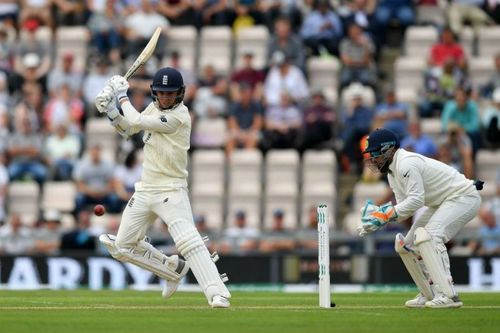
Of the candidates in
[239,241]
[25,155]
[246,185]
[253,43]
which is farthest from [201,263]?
[253,43]

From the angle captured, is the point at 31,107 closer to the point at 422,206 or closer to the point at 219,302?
the point at 219,302

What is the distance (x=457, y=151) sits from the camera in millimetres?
20312

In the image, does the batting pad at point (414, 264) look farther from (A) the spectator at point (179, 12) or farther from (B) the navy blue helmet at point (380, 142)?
(A) the spectator at point (179, 12)

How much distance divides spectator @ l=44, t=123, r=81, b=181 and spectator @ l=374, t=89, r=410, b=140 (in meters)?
4.56

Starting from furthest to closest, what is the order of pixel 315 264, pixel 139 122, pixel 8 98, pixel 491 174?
pixel 8 98 → pixel 491 174 → pixel 315 264 → pixel 139 122

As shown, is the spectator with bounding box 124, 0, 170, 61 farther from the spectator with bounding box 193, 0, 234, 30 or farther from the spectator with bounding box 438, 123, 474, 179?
the spectator with bounding box 438, 123, 474, 179

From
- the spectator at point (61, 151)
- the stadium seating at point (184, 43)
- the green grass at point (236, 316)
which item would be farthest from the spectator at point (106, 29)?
the green grass at point (236, 316)

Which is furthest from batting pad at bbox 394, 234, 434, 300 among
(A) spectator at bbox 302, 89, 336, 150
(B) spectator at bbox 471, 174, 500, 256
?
(A) spectator at bbox 302, 89, 336, 150

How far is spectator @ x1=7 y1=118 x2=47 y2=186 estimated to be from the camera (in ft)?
68.5

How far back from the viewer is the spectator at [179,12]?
22969 mm

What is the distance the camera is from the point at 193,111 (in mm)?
21328

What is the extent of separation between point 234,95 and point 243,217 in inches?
97.4

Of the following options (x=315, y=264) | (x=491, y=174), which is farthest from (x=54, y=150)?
(x=491, y=174)

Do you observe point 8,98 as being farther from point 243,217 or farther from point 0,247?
point 243,217
